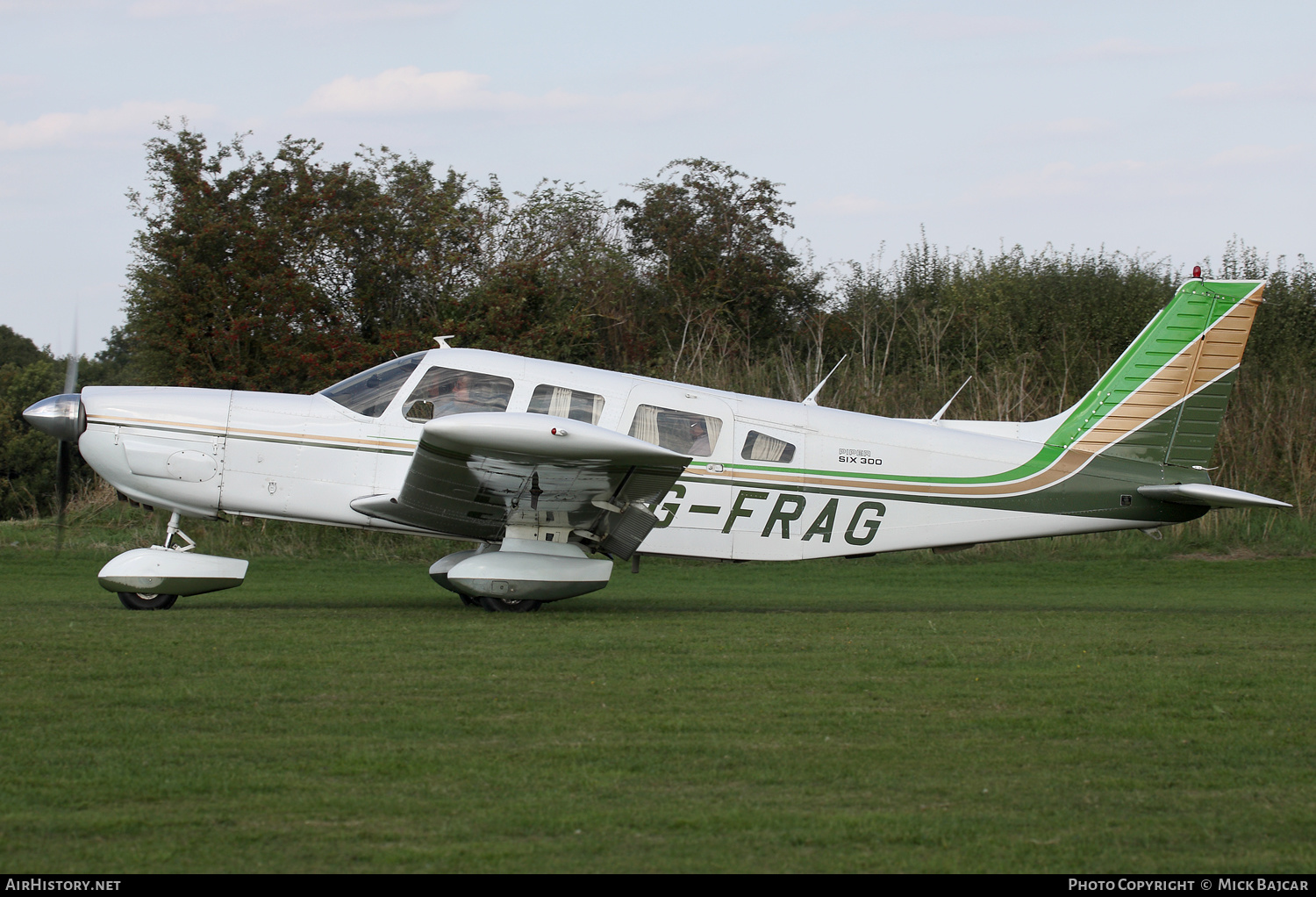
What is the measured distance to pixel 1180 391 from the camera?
32.4 feet

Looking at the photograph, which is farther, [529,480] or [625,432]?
[625,432]

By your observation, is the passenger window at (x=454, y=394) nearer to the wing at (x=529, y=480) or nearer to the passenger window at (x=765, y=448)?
the wing at (x=529, y=480)

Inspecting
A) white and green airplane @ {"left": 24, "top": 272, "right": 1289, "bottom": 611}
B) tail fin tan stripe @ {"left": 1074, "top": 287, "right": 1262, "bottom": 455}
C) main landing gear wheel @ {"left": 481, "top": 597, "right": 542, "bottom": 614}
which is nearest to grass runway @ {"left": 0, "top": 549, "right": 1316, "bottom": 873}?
main landing gear wheel @ {"left": 481, "top": 597, "right": 542, "bottom": 614}

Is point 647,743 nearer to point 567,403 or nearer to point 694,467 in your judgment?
point 567,403

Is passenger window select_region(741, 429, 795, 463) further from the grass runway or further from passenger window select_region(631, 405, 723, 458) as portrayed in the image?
the grass runway

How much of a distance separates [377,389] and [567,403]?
161 cm

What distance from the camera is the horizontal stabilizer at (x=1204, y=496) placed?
8977mm

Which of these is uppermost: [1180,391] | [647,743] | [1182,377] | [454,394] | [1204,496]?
[1182,377]

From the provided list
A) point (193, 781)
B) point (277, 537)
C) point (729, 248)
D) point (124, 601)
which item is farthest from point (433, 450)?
point (729, 248)

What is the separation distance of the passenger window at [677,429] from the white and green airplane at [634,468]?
0.02m

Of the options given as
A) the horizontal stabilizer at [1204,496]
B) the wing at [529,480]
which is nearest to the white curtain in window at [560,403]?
the wing at [529,480]

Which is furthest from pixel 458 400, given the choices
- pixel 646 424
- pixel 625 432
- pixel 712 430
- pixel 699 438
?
pixel 712 430

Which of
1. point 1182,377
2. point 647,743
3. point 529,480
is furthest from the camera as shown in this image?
point 1182,377
